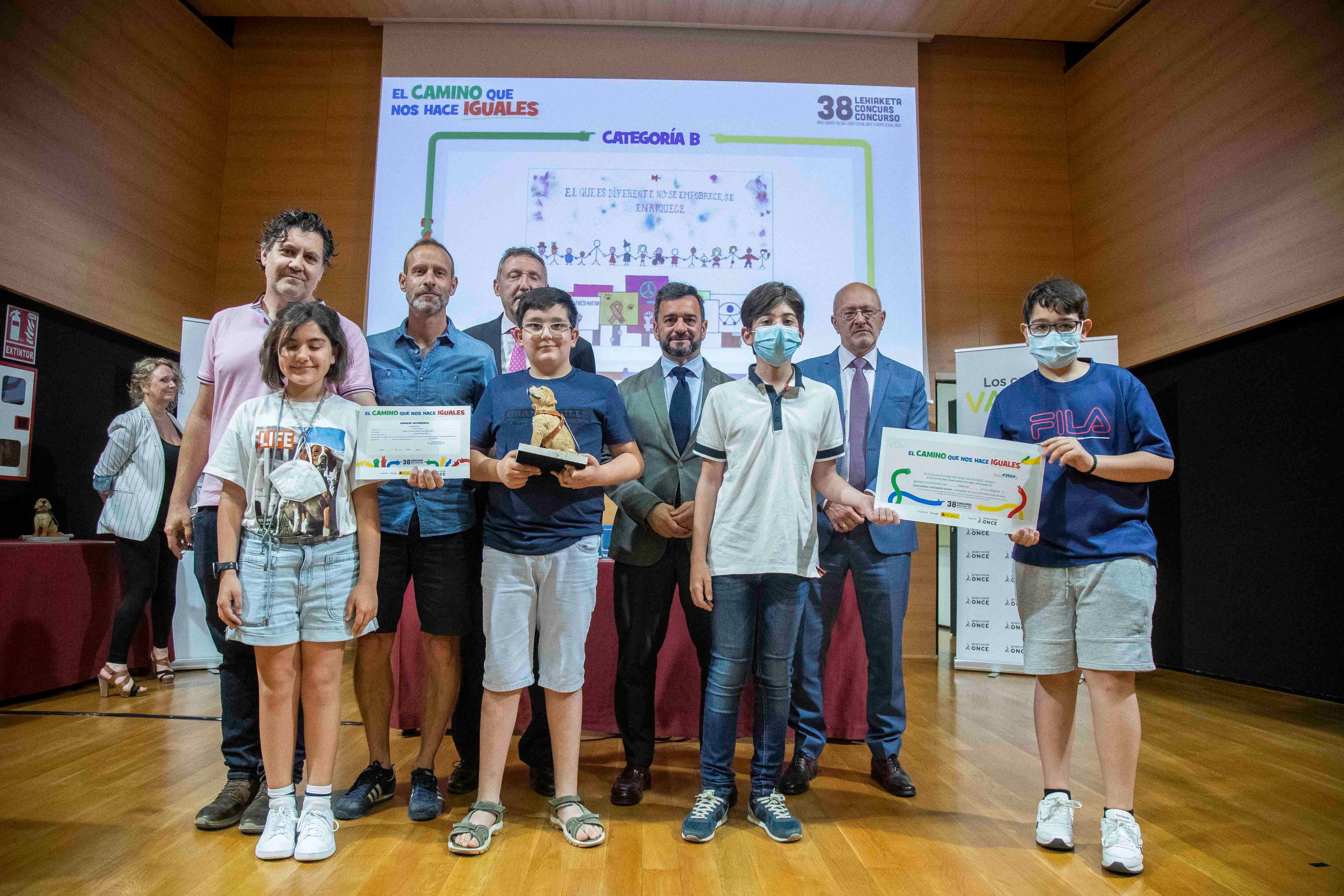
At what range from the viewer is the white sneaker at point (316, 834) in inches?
72.6

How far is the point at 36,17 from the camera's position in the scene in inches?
171

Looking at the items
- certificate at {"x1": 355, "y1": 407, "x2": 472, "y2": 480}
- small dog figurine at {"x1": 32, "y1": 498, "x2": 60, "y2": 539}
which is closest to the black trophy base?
certificate at {"x1": 355, "y1": 407, "x2": 472, "y2": 480}

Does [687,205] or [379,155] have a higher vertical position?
[379,155]

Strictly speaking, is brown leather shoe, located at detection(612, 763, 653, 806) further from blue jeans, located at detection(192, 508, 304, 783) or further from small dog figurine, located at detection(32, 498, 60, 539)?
small dog figurine, located at detection(32, 498, 60, 539)

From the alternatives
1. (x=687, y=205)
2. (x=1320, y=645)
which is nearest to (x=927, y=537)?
(x=1320, y=645)

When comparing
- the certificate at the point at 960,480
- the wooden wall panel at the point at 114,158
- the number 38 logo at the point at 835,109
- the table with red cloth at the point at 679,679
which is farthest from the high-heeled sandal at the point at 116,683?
the number 38 logo at the point at 835,109

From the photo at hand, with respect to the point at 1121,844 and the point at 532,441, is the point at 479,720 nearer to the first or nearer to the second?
the point at 532,441

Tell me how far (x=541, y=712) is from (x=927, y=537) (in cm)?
382

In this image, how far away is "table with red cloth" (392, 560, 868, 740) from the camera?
3158 mm

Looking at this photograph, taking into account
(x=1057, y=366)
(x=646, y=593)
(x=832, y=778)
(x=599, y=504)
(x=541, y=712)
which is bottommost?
(x=832, y=778)

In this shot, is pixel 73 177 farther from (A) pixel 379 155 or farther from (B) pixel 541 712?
(B) pixel 541 712

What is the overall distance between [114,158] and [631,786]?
5.20 meters

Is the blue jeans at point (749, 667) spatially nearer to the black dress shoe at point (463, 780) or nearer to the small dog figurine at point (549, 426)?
the small dog figurine at point (549, 426)

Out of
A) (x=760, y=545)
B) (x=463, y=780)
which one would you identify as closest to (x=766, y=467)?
(x=760, y=545)
